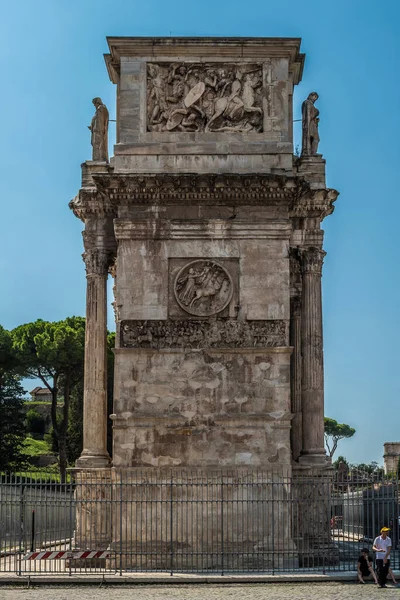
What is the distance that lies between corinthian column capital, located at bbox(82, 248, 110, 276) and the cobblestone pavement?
25.0ft

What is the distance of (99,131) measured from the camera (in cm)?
2397

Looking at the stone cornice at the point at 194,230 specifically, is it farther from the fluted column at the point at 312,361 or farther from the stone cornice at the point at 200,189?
the fluted column at the point at 312,361

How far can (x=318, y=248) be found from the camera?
23484 millimetres

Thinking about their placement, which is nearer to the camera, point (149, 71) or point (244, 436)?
point (244, 436)

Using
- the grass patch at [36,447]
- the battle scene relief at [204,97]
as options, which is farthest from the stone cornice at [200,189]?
the grass patch at [36,447]

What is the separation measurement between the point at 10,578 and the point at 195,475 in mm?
4393

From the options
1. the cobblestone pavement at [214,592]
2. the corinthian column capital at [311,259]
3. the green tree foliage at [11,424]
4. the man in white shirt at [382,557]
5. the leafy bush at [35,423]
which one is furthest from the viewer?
the leafy bush at [35,423]

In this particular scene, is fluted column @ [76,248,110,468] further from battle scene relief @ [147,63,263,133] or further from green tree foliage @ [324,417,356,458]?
green tree foliage @ [324,417,356,458]

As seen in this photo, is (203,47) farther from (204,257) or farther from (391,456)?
(391,456)

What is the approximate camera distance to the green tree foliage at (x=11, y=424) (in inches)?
1912

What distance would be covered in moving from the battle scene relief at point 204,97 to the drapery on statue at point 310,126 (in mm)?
1534

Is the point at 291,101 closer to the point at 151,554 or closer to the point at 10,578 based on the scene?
the point at 151,554

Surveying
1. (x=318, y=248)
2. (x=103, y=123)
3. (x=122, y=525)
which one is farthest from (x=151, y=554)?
(x=103, y=123)

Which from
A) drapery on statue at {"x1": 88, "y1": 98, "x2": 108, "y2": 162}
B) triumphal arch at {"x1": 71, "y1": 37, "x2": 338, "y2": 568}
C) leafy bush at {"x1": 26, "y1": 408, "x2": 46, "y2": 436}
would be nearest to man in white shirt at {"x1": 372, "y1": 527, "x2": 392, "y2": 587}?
triumphal arch at {"x1": 71, "y1": 37, "x2": 338, "y2": 568}
